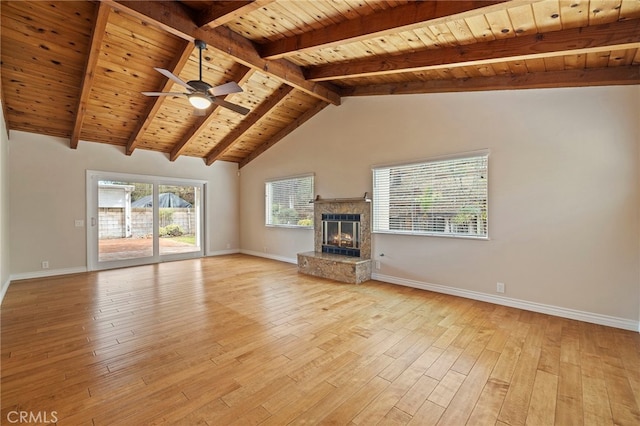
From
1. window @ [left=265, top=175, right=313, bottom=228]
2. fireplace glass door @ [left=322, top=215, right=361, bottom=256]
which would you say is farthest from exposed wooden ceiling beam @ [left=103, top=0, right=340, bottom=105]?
fireplace glass door @ [left=322, top=215, right=361, bottom=256]

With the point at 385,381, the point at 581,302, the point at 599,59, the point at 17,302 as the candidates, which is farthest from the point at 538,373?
the point at 17,302

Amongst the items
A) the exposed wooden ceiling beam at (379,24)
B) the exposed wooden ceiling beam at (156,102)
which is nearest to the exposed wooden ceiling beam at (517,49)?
the exposed wooden ceiling beam at (379,24)

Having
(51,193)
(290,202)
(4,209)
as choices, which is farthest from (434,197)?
(51,193)

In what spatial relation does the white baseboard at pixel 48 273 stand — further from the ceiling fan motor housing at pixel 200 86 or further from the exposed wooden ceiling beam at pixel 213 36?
the exposed wooden ceiling beam at pixel 213 36

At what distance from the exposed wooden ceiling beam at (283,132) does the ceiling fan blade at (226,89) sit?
296 centimetres

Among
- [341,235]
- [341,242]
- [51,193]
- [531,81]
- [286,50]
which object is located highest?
[286,50]

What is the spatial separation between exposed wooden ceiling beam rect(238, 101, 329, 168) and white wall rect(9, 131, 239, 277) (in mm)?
2436

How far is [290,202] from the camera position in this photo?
23.0 feet

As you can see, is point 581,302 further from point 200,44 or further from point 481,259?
point 200,44

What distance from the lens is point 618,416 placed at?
1817mm

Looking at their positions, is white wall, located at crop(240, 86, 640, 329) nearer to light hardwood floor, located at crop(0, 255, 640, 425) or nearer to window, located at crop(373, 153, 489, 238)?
window, located at crop(373, 153, 489, 238)

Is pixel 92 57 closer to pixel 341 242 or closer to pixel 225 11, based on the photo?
pixel 225 11

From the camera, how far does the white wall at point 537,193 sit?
312cm

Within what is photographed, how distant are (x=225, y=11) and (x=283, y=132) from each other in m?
3.93
